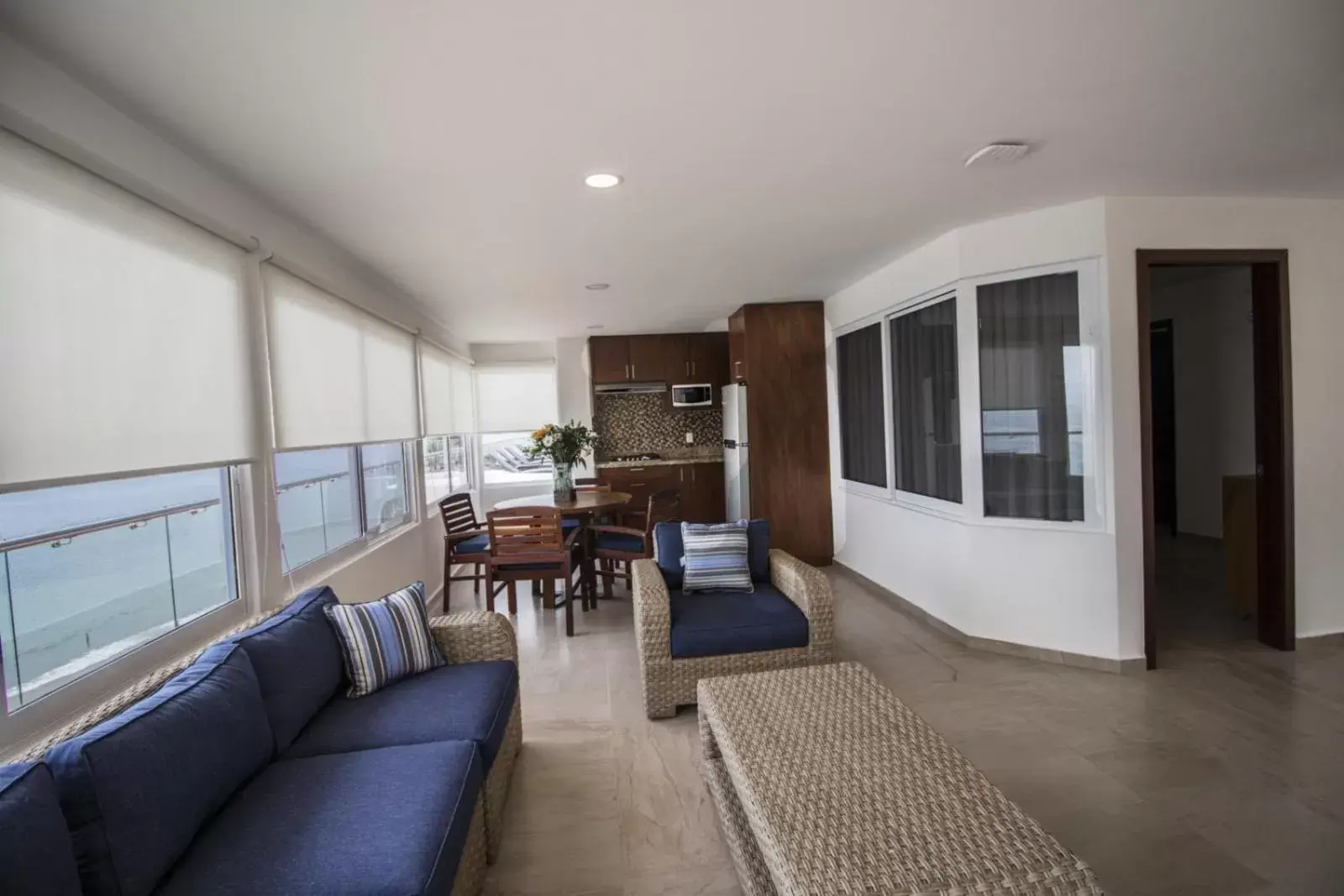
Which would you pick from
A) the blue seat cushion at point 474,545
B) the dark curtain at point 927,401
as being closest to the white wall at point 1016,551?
the dark curtain at point 927,401

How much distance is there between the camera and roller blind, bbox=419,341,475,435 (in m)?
4.96

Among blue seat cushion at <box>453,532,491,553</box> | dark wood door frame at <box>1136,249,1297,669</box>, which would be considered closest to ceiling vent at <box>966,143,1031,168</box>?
dark wood door frame at <box>1136,249,1297,669</box>

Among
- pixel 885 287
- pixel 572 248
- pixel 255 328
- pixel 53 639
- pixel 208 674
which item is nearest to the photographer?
pixel 208 674

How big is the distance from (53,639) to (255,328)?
1.24 m

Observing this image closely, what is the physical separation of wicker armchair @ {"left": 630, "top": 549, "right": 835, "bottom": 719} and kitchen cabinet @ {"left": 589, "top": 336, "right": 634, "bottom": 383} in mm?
4323

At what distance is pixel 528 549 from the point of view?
4.01 metres

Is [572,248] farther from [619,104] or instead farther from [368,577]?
[368,577]

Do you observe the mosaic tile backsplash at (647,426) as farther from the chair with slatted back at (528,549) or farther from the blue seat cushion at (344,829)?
the blue seat cushion at (344,829)

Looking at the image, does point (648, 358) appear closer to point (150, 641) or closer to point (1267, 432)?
point (1267, 432)

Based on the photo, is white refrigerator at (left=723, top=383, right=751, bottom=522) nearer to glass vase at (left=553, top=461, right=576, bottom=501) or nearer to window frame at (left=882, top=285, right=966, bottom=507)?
window frame at (left=882, top=285, right=966, bottom=507)

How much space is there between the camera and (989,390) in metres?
3.48

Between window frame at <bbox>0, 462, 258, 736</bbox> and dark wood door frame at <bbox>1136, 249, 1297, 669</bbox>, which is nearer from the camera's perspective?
window frame at <bbox>0, 462, 258, 736</bbox>

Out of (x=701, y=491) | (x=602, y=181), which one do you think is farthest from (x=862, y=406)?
(x=602, y=181)

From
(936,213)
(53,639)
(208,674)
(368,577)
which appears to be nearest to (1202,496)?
(936,213)
